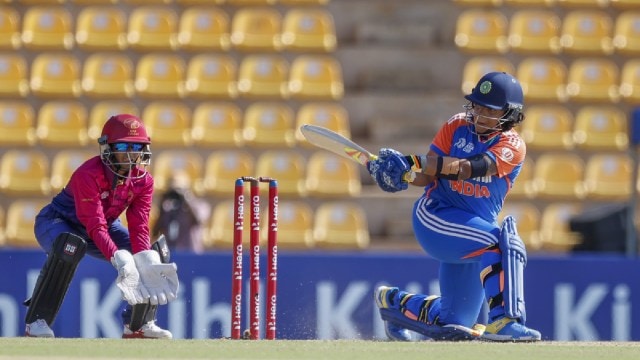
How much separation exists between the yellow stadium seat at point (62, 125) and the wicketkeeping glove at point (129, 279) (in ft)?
21.0

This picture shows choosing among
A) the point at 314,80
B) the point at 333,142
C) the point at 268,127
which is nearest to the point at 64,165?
the point at 268,127

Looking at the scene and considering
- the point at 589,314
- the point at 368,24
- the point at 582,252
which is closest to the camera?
the point at 589,314

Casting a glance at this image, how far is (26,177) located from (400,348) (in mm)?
7522

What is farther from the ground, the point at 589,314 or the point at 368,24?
the point at 368,24

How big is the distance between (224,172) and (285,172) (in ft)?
2.06

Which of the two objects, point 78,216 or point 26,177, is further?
point 26,177

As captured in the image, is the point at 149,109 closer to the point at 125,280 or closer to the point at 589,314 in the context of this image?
the point at 589,314

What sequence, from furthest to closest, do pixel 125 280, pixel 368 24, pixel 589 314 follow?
pixel 368 24
pixel 589 314
pixel 125 280

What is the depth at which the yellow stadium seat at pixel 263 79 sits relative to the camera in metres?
14.2

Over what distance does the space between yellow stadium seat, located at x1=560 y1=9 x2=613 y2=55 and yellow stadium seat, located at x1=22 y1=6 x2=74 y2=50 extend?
5588 millimetres

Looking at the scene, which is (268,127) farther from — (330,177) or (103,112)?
(103,112)

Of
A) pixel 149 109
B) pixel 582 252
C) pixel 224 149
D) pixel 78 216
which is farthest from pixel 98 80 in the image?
pixel 78 216

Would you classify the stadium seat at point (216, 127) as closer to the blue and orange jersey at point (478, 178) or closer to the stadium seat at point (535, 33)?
the stadium seat at point (535, 33)

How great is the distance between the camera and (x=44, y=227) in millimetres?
8125
